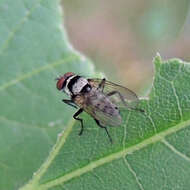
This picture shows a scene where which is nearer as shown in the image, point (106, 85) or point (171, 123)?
point (171, 123)

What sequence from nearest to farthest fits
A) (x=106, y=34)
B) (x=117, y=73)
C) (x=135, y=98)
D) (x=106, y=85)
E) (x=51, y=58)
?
1. (x=135, y=98)
2. (x=106, y=85)
3. (x=51, y=58)
4. (x=117, y=73)
5. (x=106, y=34)

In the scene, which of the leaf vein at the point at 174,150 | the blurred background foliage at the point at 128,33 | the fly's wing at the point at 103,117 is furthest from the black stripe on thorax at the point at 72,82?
the blurred background foliage at the point at 128,33

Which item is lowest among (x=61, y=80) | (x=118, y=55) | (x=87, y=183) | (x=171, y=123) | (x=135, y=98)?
(x=87, y=183)

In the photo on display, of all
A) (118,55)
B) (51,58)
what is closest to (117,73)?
(118,55)

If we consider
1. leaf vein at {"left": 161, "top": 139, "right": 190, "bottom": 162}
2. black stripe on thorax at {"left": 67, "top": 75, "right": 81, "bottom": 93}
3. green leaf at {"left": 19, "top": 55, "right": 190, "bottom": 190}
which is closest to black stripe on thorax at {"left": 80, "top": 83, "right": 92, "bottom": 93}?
black stripe on thorax at {"left": 67, "top": 75, "right": 81, "bottom": 93}

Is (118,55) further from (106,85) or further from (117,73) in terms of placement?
(106,85)

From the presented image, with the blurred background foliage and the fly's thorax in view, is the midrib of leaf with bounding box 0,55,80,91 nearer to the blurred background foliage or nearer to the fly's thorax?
the fly's thorax

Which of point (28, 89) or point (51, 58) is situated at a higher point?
point (51, 58)

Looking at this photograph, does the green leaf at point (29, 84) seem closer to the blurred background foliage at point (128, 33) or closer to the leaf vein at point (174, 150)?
the leaf vein at point (174, 150)

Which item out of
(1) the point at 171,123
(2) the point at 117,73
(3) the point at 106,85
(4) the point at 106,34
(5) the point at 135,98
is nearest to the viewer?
(1) the point at 171,123
